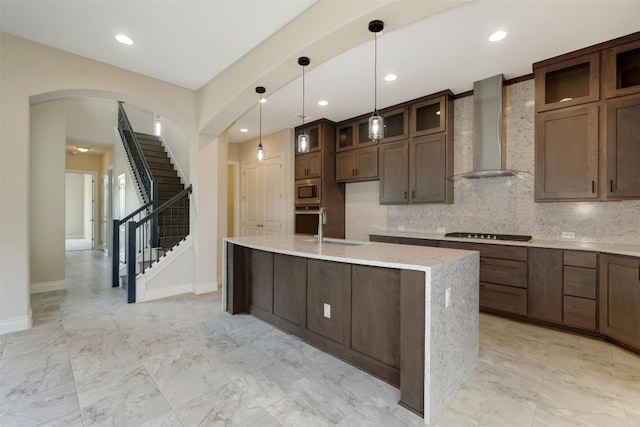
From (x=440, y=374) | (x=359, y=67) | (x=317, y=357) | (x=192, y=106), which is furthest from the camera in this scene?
(x=192, y=106)

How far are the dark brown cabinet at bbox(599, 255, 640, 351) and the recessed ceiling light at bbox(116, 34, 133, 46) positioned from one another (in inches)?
201

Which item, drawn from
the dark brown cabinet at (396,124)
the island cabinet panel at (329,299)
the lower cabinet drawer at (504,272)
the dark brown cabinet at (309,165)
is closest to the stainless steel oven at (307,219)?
the dark brown cabinet at (309,165)

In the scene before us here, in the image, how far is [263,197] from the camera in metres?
6.38

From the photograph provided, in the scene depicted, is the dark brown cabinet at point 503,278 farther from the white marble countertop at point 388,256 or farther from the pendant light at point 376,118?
the pendant light at point 376,118

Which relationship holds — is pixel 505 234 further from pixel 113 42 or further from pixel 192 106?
pixel 113 42

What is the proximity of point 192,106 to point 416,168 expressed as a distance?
339 cm

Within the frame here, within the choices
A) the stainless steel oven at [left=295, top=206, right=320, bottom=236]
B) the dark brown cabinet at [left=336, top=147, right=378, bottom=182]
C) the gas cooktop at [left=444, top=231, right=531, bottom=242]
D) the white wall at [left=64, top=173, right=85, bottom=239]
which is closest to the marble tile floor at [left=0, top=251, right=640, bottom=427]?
the gas cooktop at [left=444, top=231, right=531, bottom=242]

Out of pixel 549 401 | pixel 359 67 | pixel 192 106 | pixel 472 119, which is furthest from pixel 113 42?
pixel 549 401

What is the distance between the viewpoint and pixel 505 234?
3.74 meters

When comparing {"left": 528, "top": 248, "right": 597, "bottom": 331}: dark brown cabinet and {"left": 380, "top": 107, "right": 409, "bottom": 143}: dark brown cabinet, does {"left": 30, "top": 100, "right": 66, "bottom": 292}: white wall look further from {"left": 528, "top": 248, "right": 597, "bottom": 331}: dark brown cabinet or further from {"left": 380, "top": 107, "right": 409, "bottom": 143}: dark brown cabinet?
{"left": 528, "top": 248, "right": 597, "bottom": 331}: dark brown cabinet

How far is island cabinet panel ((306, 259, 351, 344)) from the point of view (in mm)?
2395

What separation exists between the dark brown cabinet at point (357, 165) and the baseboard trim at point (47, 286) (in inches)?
188

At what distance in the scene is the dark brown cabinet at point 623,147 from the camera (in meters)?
2.73

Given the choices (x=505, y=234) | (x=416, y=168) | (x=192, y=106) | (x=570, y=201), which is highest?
(x=192, y=106)
